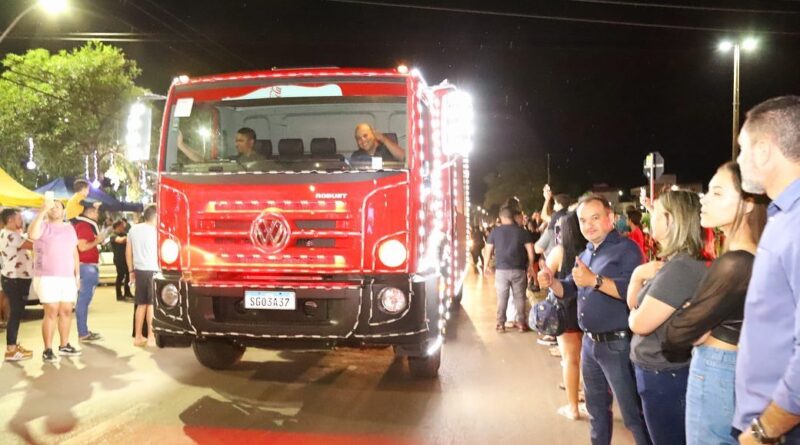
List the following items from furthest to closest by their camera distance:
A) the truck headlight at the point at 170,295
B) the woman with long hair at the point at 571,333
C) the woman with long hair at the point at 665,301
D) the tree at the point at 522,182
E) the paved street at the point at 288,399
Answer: the tree at the point at 522,182, the truck headlight at the point at 170,295, the woman with long hair at the point at 571,333, the paved street at the point at 288,399, the woman with long hair at the point at 665,301

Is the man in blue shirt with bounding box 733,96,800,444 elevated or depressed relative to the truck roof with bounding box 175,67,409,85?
depressed

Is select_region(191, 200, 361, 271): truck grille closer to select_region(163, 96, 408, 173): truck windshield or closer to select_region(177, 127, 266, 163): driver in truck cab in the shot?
select_region(163, 96, 408, 173): truck windshield

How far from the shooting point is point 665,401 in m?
3.56

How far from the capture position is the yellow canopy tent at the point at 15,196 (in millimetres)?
14797

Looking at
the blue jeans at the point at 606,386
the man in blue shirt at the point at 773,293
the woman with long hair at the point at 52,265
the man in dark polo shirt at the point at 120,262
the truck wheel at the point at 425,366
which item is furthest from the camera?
the man in dark polo shirt at the point at 120,262

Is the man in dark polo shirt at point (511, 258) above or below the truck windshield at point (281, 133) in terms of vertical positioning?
below

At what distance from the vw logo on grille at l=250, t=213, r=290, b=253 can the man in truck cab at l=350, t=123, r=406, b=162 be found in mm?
872

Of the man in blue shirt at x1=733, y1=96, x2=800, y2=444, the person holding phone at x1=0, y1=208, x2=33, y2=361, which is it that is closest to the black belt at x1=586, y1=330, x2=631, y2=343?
the man in blue shirt at x1=733, y1=96, x2=800, y2=444

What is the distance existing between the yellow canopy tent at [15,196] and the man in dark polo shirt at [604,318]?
13.5 metres

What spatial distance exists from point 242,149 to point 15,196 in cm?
1046

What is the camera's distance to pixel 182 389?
22.9 feet

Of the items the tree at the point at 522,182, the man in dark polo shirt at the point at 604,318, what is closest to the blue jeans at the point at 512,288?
the man in dark polo shirt at the point at 604,318

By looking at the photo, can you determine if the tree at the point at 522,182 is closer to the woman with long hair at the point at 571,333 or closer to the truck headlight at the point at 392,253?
the woman with long hair at the point at 571,333

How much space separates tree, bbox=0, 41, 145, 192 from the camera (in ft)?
105
